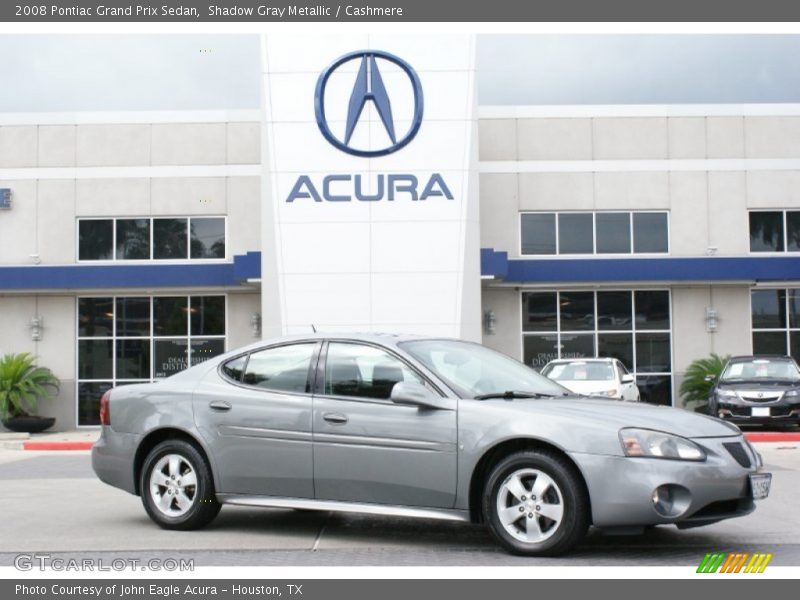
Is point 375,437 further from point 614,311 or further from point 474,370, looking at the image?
point 614,311

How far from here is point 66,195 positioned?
2784cm

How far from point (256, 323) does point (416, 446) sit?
1986cm

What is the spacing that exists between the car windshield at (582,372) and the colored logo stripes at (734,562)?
12.7 m

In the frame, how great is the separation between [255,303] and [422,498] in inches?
793

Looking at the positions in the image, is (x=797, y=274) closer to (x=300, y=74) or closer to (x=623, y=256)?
(x=623, y=256)

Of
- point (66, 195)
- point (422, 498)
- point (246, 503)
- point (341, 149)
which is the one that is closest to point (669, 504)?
point (422, 498)

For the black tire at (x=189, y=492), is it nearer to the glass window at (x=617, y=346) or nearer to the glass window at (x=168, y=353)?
the glass window at (x=168, y=353)

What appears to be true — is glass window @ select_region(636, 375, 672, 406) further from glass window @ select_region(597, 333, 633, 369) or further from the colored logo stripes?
the colored logo stripes

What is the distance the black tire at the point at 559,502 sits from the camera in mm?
7309

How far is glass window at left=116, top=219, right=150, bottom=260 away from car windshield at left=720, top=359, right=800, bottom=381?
1425cm

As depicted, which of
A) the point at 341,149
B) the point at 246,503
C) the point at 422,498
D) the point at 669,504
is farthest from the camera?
the point at 341,149

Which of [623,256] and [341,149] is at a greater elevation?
[341,149]

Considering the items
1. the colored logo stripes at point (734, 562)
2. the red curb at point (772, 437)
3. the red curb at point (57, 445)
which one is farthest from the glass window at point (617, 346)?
the colored logo stripes at point (734, 562)

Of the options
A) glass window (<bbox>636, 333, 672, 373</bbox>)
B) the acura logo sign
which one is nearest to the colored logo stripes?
the acura logo sign
